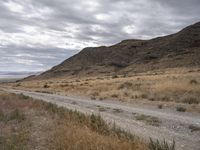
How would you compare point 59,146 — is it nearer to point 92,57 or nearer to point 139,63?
point 139,63

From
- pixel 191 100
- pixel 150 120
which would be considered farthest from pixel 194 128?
pixel 191 100

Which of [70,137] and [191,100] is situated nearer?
[70,137]

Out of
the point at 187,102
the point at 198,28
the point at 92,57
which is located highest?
the point at 198,28

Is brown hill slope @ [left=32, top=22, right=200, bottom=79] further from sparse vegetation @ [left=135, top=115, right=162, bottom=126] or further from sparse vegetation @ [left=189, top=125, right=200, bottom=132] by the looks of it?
sparse vegetation @ [left=189, top=125, right=200, bottom=132]

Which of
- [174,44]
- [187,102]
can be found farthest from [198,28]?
[187,102]

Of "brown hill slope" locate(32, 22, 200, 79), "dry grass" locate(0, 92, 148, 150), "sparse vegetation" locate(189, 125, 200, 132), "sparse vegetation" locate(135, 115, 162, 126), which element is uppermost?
"brown hill slope" locate(32, 22, 200, 79)

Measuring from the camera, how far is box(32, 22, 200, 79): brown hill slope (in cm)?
10725

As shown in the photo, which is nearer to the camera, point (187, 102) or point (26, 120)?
point (26, 120)

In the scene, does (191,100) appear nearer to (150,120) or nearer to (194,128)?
(150,120)

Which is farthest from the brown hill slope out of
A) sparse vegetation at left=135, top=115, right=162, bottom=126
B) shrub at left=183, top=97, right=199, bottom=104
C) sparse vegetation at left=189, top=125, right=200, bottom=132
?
sparse vegetation at left=189, top=125, right=200, bottom=132

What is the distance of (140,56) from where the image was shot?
130 m

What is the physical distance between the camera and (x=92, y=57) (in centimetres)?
15500

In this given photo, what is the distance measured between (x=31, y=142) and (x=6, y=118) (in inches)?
213

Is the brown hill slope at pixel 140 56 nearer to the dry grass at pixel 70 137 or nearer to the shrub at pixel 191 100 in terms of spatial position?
the shrub at pixel 191 100
